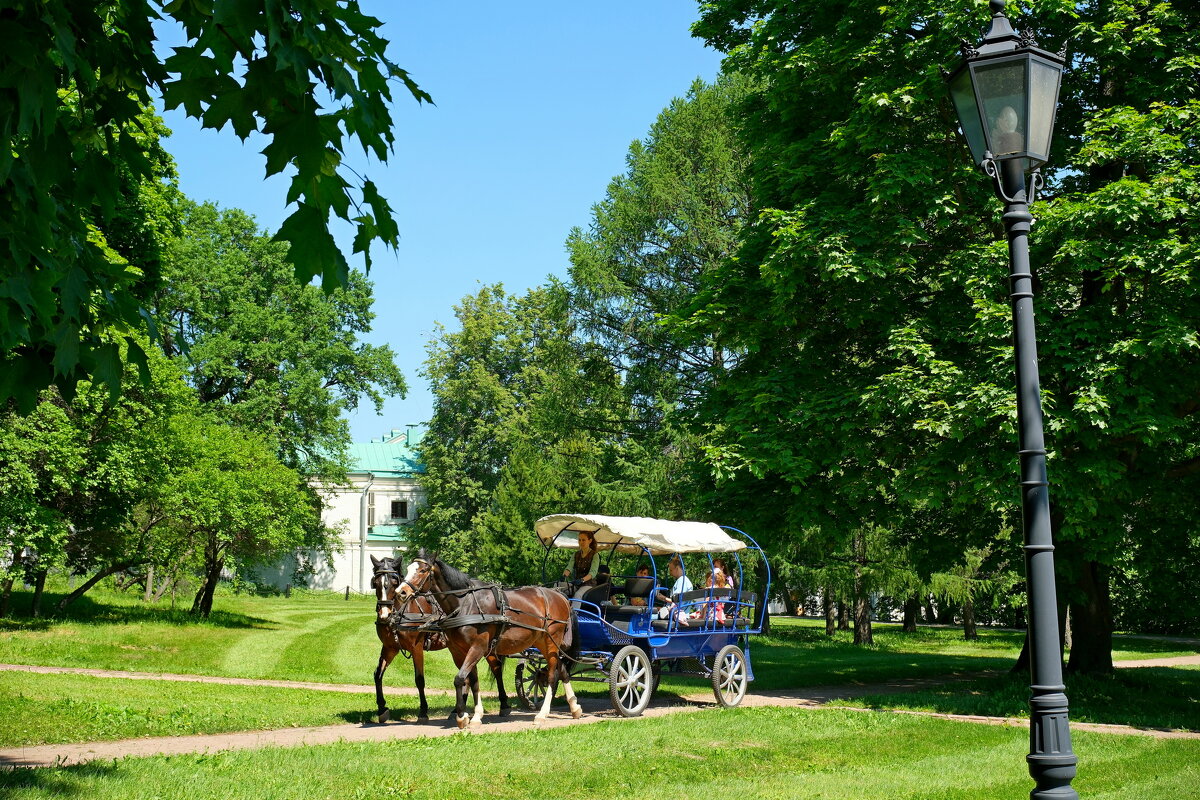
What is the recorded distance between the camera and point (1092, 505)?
53.6 feet

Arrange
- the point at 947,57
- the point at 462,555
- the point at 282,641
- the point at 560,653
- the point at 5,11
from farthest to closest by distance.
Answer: the point at 462,555
the point at 282,641
the point at 947,57
the point at 560,653
the point at 5,11

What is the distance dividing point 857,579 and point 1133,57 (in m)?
18.4

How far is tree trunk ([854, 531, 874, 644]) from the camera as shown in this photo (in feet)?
107

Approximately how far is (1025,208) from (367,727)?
10.9 meters

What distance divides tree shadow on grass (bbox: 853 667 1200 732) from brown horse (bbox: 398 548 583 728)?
6251 millimetres

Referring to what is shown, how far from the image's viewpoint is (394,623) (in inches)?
576

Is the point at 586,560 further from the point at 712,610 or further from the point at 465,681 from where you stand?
the point at 465,681

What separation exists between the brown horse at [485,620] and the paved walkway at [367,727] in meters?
0.53

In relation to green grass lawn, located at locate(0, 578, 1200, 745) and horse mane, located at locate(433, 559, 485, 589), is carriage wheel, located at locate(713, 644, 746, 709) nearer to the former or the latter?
green grass lawn, located at locate(0, 578, 1200, 745)

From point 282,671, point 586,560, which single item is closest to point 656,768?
point 586,560

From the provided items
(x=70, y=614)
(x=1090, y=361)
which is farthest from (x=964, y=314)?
(x=70, y=614)

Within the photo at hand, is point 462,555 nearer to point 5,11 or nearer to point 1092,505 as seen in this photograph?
point 1092,505

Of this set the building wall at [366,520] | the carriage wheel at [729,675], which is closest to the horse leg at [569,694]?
the carriage wheel at [729,675]

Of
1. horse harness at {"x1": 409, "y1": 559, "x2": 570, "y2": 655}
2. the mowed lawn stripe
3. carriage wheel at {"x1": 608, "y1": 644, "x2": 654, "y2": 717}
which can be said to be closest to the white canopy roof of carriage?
carriage wheel at {"x1": 608, "y1": 644, "x2": 654, "y2": 717}
